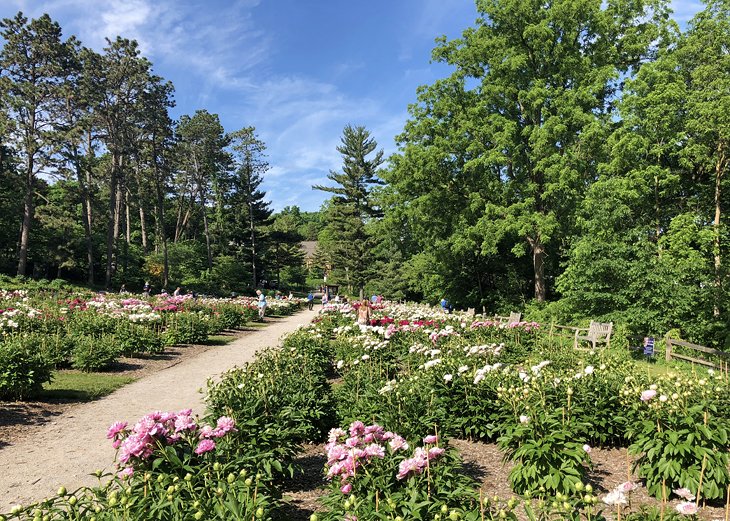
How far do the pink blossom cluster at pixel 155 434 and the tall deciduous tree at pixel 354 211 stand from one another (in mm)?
35171

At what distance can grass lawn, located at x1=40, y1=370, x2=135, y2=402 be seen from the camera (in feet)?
23.3

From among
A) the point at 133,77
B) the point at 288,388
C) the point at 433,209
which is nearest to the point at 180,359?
the point at 288,388

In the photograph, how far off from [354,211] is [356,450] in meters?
38.8

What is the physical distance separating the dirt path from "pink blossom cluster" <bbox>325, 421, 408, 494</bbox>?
6.77 ft

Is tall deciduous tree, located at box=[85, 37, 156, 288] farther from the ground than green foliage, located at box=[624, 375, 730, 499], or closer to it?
farther from the ground

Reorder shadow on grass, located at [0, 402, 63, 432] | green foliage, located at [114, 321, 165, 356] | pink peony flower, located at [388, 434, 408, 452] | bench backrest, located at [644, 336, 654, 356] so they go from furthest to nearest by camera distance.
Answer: bench backrest, located at [644, 336, 654, 356] < green foliage, located at [114, 321, 165, 356] < shadow on grass, located at [0, 402, 63, 432] < pink peony flower, located at [388, 434, 408, 452]

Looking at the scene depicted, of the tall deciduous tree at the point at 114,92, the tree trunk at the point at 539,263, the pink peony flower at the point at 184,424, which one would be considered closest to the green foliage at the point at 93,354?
the pink peony flower at the point at 184,424

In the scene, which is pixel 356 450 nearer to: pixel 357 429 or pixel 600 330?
pixel 357 429

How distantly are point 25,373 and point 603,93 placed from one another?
78.8ft

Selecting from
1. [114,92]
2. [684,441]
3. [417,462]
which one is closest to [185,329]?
[417,462]

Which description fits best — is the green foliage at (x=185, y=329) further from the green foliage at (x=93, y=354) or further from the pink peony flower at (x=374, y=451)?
the pink peony flower at (x=374, y=451)

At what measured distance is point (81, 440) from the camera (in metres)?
5.29

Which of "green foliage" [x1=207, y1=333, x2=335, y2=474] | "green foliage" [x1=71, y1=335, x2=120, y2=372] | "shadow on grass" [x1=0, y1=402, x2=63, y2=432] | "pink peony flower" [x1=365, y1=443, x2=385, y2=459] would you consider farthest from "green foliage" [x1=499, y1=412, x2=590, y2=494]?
"green foliage" [x1=71, y1=335, x2=120, y2=372]

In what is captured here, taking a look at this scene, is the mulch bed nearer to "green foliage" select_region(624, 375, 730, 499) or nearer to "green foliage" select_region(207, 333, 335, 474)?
"green foliage" select_region(624, 375, 730, 499)
